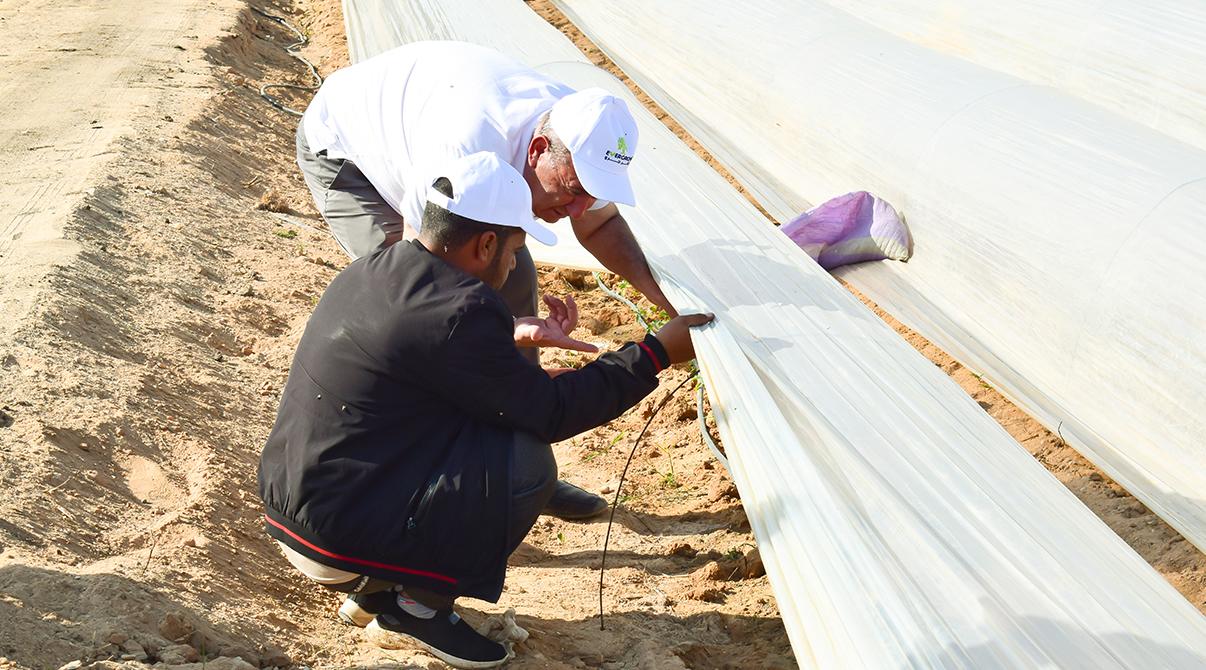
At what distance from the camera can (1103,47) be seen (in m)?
4.98

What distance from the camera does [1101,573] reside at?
239cm

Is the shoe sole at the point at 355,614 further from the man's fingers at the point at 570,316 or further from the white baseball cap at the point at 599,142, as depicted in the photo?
the white baseball cap at the point at 599,142

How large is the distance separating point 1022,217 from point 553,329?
86.1 inches

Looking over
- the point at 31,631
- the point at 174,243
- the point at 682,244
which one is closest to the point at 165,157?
the point at 174,243

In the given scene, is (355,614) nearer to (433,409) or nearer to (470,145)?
(433,409)

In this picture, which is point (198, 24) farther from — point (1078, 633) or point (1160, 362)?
point (1078, 633)

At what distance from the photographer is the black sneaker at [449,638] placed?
2.60 m

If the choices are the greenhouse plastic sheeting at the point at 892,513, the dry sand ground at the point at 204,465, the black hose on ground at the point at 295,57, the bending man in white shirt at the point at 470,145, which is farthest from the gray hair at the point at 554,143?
the black hose on ground at the point at 295,57

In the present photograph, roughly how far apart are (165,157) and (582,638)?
433 centimetres

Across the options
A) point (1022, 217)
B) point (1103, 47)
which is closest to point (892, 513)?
point (1022, 217)

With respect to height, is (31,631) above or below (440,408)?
below

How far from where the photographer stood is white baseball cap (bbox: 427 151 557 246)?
7.54 ft

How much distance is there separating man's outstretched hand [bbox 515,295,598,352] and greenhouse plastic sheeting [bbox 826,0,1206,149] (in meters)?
3.19

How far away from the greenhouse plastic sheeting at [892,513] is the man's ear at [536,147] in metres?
0.63
